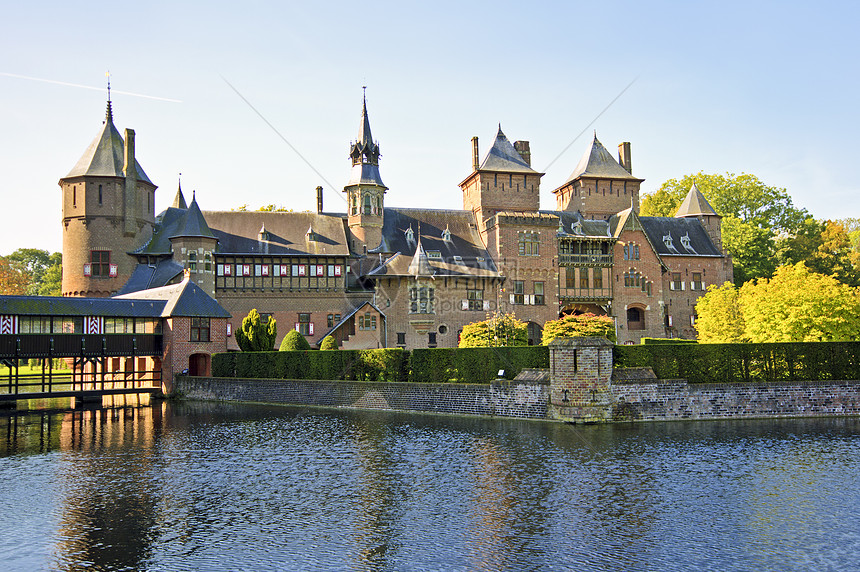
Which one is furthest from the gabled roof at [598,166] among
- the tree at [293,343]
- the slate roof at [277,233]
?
the tree at [293,343]

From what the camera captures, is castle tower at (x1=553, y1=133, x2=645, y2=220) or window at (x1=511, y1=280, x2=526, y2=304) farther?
castle tower at (x1=553, y1=133, x2=645, y2=220)

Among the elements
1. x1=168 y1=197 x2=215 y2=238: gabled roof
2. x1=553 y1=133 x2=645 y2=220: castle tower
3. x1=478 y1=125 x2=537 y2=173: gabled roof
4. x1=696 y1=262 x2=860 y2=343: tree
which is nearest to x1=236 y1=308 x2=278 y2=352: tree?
x1=168 y1=197 x2=215 y2=238: gabled roof

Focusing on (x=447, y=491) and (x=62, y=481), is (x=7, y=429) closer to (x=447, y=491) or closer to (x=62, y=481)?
(x=62, y=481)

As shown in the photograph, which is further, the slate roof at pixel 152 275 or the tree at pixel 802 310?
the slate roof at pixel 152 275

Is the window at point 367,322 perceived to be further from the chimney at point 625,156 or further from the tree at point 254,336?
the chimney at point 625,156

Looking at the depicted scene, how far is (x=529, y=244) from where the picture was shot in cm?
5391

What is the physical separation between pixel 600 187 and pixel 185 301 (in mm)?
37549

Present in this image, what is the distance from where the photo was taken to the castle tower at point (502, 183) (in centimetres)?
5678

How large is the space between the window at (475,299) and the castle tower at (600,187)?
1521cm

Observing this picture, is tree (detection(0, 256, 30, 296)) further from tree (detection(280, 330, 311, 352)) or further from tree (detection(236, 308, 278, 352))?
tree (detection(280, 330, 311, 352))

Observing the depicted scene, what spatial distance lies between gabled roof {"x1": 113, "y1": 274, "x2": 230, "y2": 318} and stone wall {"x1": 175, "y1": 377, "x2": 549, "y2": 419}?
3943mm

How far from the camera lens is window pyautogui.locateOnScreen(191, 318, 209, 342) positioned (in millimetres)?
41781

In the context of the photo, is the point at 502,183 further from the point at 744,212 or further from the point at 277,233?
the point at 744,212

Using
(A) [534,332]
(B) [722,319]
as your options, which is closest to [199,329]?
(A) [534,332]
